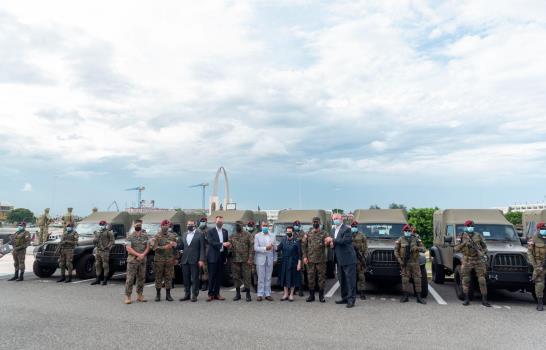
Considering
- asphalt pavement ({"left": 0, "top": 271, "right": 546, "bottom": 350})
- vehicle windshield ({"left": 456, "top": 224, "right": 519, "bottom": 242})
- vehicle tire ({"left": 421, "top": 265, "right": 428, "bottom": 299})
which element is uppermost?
vehicle windshield ({"left": 456, "top": 224, "right": 519, "bottom": 242})

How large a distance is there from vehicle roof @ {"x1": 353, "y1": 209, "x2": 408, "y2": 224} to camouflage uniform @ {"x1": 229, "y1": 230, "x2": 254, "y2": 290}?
388 cm

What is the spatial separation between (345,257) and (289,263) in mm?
1377

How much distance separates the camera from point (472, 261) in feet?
31.6

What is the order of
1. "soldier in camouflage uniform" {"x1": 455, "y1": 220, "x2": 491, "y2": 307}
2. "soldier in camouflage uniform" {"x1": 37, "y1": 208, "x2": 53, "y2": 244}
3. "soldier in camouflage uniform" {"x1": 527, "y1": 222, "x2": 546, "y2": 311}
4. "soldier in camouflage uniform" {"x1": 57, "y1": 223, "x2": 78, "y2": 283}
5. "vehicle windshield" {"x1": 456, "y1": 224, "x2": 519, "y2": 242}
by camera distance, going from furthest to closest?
"soldier in camouflage uniform" {"x1": 37, "y1": 208, "x2": 53, "y2": 244} → "soldier in camouflage uniform" {"x1": 57, "y1": 223, "x2": 78, "y2": 283} → "vehicle windshield" {"x1": 456, "y1": 224, "x2": 519, "y2": 242} → "soldier in camouflage uniform" {"x1": 455, "y1": 220, "x2": 491, "y2": 307} → "soldier in camouflage uniform" {"x1": 527, "y1": 222, "x2": 546, "y2": 311}

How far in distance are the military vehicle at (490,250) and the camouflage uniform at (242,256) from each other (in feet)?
16.1

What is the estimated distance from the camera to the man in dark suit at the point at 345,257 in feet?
31.2

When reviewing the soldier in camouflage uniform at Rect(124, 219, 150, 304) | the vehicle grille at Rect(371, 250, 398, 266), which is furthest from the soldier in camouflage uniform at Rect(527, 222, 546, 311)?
the soldier in camouflage uniform at Rect(124, 219, 150, 304)

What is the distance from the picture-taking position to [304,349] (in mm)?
5969

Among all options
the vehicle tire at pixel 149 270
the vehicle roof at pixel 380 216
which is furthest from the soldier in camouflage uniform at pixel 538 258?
the vehicle tire at pixel 149 270

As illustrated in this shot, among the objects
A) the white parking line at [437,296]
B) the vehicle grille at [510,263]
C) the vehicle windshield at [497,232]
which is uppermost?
the vehicle windshield at [497,232]

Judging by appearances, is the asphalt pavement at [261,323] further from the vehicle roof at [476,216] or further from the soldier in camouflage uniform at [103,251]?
the vehicle roof at [476,216]

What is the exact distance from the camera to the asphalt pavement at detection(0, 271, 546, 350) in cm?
632

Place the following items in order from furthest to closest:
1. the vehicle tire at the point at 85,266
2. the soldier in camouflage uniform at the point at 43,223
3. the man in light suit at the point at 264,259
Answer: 1. the soldier in camouflage uniform at the point at 43,223
2. the vehicle tire at the point at 85,266
3. the man in light suit at the point at 264,259

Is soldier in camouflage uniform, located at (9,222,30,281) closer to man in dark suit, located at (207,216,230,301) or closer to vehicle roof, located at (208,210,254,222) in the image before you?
vehicle roof, located at (208,210,254,222)
